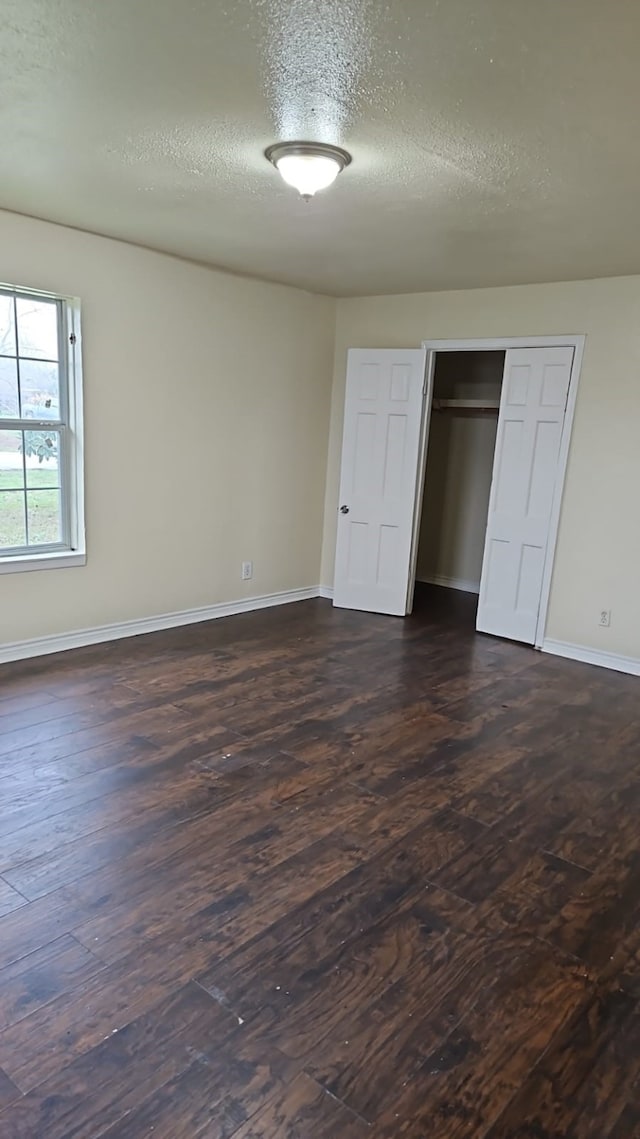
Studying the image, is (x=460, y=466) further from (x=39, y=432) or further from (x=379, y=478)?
(x=39, y=432)

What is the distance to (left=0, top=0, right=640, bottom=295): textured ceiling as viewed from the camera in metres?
1.78

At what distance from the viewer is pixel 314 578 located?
6.12m

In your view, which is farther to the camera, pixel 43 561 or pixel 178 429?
pixel 178 429

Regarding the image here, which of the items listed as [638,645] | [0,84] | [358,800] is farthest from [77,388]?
[638,645]

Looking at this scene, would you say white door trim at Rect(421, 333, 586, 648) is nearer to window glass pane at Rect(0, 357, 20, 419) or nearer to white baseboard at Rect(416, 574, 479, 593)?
white baseboard at Rect(416, 574, 479, 593)

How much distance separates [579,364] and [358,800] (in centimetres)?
329

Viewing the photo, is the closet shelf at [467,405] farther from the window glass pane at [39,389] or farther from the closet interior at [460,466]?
the window glass pane at [39,389]

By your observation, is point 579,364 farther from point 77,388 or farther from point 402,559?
point 77,388

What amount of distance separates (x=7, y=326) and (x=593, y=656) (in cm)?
417

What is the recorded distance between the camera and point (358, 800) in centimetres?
281

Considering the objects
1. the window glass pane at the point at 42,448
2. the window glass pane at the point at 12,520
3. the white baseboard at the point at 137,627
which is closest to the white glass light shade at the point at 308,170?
the window glass pane at the point at 42,448

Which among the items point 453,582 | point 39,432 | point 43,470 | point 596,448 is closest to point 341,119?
point 39,432

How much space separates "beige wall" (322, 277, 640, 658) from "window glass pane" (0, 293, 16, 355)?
3029 millimetres

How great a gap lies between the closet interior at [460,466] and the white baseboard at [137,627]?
1545mm
